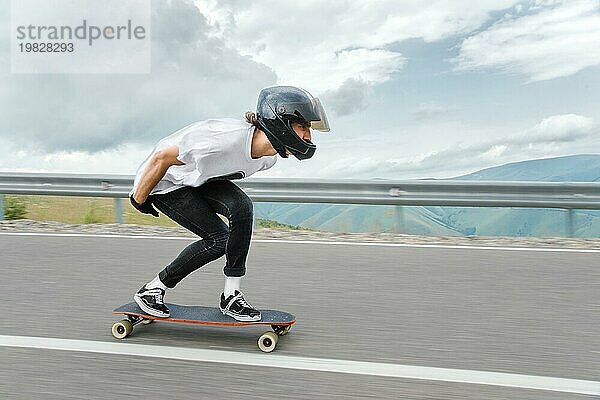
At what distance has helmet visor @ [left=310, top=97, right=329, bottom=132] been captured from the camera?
15.0ft

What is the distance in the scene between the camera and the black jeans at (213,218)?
495 centimetres

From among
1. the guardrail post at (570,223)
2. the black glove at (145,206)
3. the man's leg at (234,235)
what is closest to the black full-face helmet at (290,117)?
the man's leg at (234,235)

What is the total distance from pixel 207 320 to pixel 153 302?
367mm

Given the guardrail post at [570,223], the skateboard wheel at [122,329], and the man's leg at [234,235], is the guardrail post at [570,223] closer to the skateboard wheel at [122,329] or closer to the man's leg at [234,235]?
the man's leg at [234,235]

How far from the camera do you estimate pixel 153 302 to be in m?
5.18

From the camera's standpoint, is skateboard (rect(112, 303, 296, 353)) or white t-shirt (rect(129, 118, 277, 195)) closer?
white t-shirt (rect(129, 118, 277, 195))

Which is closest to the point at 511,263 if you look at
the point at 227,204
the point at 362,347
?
the point at 362,347

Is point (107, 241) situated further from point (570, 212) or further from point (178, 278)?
point (570, 212)

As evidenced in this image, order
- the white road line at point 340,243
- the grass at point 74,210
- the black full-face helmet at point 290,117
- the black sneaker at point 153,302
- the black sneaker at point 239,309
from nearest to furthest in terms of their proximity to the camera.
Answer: the black full-face helmet at point 290,117 < the black sneaker at point 239,309 < the black sneaker at point 153,302 < the white road line at point 340,243 < the grass at point 74,210

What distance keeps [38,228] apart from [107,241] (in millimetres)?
1628

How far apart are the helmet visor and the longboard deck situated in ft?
3.82

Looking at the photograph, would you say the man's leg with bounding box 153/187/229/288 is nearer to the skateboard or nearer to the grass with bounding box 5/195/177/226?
the skateboard

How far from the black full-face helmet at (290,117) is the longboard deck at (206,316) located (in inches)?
39.3

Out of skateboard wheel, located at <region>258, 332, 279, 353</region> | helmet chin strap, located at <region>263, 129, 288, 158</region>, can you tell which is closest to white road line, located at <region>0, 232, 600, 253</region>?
skateboard wheel, located at <region>258, 332, 279, 353</region>
